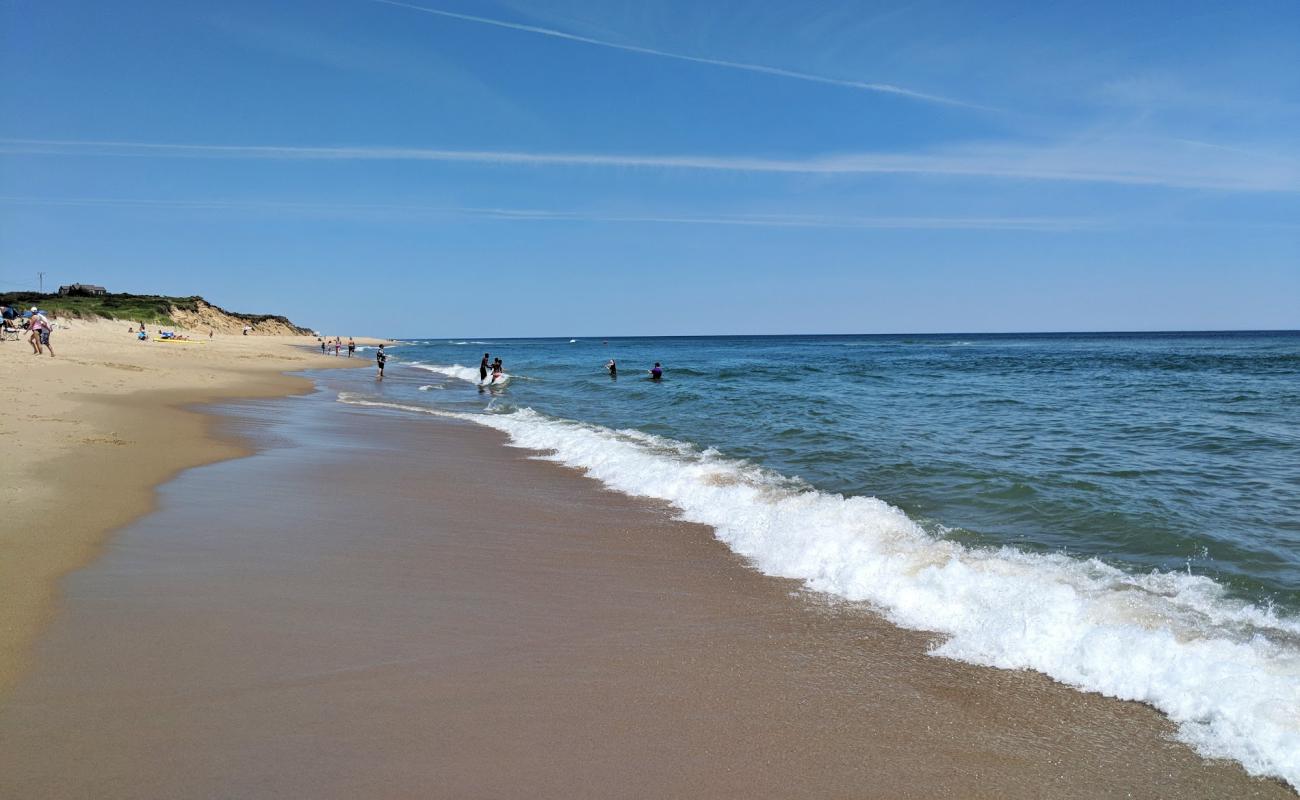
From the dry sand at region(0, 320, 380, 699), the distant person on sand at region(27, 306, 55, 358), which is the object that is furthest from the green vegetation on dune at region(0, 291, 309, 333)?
the dry sand at region(0, 320, 380, 699)

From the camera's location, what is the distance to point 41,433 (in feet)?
35.3

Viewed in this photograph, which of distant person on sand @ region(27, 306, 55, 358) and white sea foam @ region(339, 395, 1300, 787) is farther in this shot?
distant person on sand @ region(27, 306, 55, 358)

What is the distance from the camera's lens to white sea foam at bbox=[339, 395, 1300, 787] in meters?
3.74

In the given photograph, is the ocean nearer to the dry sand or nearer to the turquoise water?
the turquoise water

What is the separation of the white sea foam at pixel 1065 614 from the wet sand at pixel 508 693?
0.75ft

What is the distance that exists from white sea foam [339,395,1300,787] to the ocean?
16 mm

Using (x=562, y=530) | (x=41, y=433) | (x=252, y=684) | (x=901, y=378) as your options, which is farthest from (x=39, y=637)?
(x=901, y=378)

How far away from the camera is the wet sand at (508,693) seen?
123 inches

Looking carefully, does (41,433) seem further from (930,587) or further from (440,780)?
(930,587)

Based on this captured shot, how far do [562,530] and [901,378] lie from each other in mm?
31735

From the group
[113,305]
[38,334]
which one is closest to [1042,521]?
[38,334]

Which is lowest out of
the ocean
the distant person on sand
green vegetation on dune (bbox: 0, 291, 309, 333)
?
the ocean

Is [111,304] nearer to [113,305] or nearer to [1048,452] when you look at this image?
[113,305]

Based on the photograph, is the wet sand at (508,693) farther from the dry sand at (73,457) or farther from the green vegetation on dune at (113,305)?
the green vegetation on dune at (113,305)
